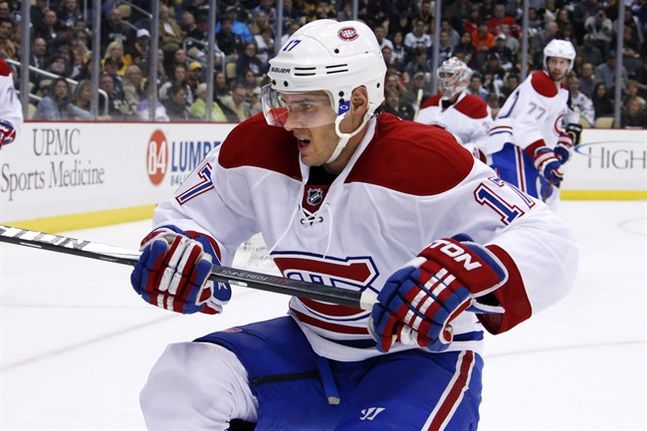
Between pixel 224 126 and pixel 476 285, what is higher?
pixel 476 285

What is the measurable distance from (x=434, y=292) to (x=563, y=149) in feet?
16.6

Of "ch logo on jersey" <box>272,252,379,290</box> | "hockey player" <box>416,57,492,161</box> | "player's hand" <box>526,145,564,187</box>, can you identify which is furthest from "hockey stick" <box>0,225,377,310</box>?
"hockey player" <box>416,57,492,161</box>

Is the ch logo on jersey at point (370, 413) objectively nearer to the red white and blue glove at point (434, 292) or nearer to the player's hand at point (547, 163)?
the red white and blue glove at point (434, 292)

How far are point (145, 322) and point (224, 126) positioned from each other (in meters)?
4.78

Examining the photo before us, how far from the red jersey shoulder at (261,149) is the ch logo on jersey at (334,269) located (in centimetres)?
15

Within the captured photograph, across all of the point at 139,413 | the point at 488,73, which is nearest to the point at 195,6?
the point at 488,73

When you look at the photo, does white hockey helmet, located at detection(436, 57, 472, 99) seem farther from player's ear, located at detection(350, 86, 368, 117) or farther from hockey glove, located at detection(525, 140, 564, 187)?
player's ear, located at detection(350, 86, 368, 117)

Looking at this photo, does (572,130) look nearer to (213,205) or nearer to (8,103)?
(8,103)

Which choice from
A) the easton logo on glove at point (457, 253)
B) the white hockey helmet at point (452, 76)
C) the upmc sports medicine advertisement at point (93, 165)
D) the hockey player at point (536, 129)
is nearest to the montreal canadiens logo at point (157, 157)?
the upmc sports medicine advertisement at point (93, 165)

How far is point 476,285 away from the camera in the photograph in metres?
1.82

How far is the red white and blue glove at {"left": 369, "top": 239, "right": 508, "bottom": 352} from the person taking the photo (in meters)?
1.76

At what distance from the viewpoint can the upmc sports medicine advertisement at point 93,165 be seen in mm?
6844

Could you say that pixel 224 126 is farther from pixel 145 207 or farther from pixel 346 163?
pixel 346 163

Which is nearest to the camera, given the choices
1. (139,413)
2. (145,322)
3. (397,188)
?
(397,188)
